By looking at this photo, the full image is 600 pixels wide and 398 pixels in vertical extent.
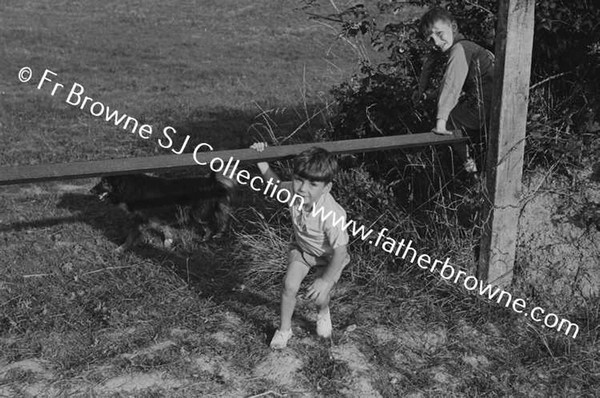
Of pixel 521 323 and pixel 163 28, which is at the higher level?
pixel 163 28

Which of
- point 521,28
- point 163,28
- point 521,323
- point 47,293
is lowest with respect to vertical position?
point 47,293

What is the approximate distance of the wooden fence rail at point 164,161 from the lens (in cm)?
347

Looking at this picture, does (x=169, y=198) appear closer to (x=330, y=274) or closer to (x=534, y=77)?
(x=330, y=274)

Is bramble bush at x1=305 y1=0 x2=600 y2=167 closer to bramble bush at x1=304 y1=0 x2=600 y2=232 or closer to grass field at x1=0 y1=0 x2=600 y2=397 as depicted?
bramble bush at x1=304 y1=0 x2=600 y2=232

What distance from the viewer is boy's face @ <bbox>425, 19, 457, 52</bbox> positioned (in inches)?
180

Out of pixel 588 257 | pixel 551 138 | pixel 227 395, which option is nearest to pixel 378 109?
pixel 551 138

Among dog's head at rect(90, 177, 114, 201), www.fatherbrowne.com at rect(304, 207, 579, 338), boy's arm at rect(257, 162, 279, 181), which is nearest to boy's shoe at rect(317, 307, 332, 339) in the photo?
www.fatherbrowne.com at rect(304, 207, 579, 338)

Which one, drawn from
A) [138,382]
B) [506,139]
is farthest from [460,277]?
[138,382]

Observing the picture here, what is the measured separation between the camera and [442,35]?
4.61 metres

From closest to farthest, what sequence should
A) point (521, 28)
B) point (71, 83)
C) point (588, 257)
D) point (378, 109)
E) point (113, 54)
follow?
point (521, 28), point (588, 257), point (378, 109), point (71, 83), point (113, 54)

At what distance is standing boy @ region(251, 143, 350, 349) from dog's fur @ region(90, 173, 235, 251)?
2.21 m

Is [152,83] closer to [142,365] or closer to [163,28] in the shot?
[163,28]

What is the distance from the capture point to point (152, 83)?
1400cm

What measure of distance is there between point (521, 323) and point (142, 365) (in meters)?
2.28
